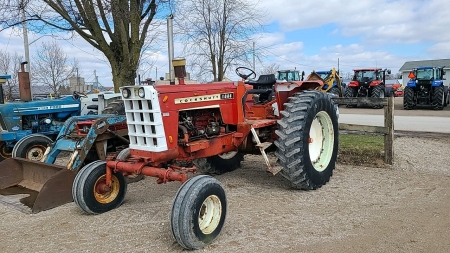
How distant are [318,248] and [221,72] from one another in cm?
1138

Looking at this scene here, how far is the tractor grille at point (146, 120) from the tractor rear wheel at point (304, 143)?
1.72m

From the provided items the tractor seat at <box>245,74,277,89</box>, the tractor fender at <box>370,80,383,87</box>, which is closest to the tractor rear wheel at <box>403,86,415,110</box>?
the tractor fender at <box>370,80,383,87</box>

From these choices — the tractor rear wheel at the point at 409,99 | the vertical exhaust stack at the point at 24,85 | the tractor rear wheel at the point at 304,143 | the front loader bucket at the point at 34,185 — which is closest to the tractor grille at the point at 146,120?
the front loader bucket at the point at 34,185

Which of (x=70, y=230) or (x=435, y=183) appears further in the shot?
(x=435, y=183)

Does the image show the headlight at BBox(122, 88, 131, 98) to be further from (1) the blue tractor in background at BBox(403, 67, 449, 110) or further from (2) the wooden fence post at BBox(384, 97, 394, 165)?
(1) the blue tractor in background at BBox(403, 67, 449, 110)

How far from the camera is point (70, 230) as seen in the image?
4.32 meters

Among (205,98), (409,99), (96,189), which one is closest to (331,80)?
(409,99)

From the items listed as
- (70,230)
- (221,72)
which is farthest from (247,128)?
(221,72)

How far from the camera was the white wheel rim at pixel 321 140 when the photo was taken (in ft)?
19.6

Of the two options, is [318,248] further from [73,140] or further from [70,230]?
[73,140]

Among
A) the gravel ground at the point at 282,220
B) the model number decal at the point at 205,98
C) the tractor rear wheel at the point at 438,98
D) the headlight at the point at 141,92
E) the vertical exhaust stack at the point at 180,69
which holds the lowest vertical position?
the gravel ground at the point at 282,220

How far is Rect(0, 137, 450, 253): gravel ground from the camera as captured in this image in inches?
149

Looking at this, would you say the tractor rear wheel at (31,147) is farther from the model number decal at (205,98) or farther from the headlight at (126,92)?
the model number decal at (205,98)

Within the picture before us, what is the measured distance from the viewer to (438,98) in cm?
1864
